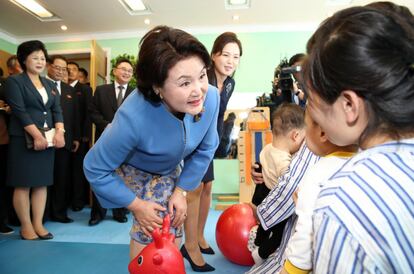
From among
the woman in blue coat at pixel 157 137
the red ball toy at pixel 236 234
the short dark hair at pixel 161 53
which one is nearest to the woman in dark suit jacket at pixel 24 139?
the red ball toy at pixel 236 234

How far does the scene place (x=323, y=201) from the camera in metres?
0.53

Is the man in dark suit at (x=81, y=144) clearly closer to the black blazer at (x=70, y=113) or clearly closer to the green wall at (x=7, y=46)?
the black blazer at (x=70, y=113)

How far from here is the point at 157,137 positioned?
1.15 metres

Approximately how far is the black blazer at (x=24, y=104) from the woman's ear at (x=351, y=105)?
2529 mm

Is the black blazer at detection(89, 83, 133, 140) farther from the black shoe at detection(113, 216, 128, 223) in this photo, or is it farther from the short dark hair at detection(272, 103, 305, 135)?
the short dark hair at detection(272, 103, 305, 135)

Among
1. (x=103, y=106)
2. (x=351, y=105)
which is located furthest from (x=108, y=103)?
(x=351, y=105)

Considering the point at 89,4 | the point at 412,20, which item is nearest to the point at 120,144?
the point at 412,20

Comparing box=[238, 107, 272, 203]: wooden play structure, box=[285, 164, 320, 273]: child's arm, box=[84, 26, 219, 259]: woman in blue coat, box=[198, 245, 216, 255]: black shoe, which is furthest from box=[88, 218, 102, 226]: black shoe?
box=[285, 164, 320, 273]: child's arm

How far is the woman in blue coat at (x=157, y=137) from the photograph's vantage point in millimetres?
1049

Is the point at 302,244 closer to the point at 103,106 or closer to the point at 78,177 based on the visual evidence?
the point at 103,106

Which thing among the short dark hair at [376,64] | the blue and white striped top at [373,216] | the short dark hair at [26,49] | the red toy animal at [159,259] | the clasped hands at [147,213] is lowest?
the red toy animal at [159,259]

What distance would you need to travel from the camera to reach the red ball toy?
199 centimetres

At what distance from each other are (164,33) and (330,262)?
0.84 meters

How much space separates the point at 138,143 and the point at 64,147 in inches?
99.9
